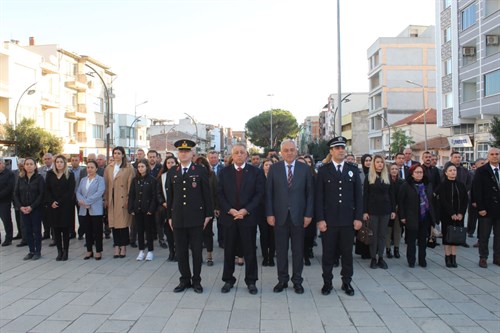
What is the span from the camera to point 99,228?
871cm

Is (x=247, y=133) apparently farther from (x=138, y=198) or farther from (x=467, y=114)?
(x=138, y=198)

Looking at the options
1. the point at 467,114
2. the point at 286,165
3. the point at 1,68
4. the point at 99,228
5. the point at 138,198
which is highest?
the point at 1,68

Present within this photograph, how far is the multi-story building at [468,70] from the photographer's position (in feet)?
101

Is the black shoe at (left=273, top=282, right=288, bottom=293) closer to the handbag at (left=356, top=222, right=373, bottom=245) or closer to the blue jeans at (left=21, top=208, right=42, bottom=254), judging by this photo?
the handbag at (left=356, top=222, right=373, bottom=245)

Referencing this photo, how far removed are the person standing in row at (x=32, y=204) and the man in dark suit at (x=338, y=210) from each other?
5666 millimetres

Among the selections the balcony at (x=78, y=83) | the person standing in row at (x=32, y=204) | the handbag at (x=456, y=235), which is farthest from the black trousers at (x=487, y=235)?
the balcony at (x=78, y=83)

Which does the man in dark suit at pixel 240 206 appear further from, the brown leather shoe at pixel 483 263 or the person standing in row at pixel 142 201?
the brown leather shoe at pixel 483 263

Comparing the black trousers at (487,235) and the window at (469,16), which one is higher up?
the window at (469,16)

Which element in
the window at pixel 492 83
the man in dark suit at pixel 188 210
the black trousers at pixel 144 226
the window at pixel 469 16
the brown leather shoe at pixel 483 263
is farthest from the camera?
the window at pixel 469 16

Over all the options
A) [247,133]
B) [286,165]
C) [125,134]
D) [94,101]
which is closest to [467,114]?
[286,165]

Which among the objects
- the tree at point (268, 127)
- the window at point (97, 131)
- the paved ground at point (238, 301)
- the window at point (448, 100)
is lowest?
the paved ground at point (238, 301)

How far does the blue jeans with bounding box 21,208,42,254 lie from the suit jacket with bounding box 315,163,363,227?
5657 mm

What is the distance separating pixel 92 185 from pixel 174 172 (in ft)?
9.25

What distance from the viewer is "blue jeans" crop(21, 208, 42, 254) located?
29.1ft
